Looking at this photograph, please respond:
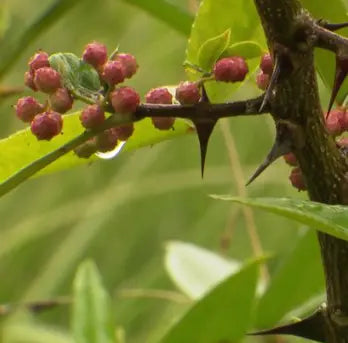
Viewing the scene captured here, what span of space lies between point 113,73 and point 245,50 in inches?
3.4

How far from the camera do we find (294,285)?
0.84m

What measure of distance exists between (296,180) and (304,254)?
34cm

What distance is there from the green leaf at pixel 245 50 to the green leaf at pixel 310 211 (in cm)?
11

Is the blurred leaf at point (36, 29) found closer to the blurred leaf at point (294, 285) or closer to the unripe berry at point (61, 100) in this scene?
the blurred leaf at point (294, 285)

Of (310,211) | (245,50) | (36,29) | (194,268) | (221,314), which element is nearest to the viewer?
(310,211)

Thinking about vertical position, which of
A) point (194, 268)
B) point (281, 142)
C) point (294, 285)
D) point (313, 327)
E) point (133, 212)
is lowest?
point (133, 212)

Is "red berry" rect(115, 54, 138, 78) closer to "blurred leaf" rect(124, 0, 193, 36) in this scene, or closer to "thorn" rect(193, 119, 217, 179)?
"thorn" rect(193, 119, 217, 179)

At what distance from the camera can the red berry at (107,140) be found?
49 centimetres

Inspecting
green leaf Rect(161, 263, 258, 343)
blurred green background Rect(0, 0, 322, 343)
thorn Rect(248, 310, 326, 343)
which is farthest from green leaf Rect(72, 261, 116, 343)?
blurred green background Rect(0, 0, 322, 343)

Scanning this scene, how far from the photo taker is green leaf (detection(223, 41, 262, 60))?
522mm

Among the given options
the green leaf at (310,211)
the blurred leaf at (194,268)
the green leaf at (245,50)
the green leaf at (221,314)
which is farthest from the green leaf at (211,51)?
the blurred leaf at (194,268)

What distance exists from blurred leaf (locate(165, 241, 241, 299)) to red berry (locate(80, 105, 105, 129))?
0.61m

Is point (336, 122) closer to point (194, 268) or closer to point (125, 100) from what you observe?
point (125, 100)

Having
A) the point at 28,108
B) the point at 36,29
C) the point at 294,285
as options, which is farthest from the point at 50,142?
the point at 36,29
